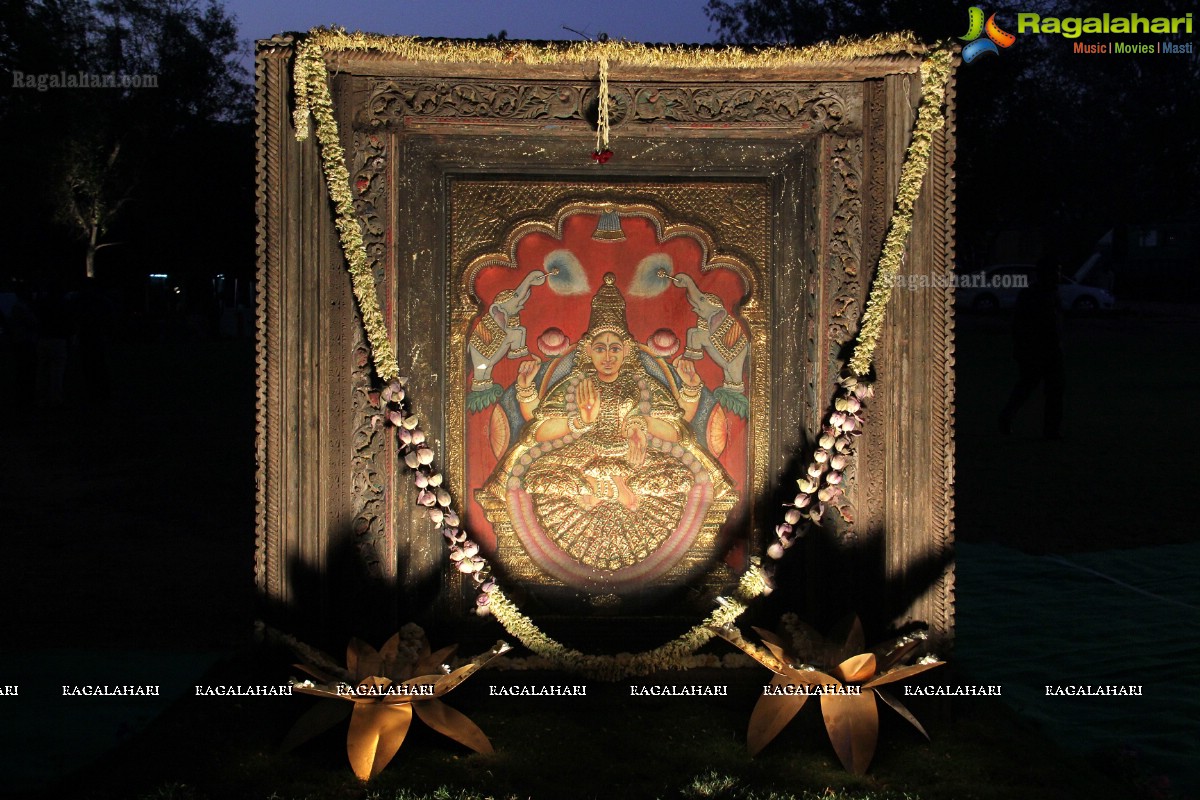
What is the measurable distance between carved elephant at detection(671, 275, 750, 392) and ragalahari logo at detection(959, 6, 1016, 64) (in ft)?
4.24

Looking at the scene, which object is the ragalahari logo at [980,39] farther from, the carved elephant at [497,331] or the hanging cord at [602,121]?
the carved elephant at [497,331]

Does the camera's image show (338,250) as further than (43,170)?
No

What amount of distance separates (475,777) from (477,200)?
206cm

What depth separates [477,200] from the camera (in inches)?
162

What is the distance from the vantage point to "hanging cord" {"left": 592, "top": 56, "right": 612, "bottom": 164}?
3854 millimetres

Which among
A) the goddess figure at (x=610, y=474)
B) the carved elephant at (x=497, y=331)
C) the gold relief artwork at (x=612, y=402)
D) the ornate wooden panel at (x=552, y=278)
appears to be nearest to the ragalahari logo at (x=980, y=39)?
the ornate wooden panel at (x=552, y=278)

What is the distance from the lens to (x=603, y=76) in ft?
12.6

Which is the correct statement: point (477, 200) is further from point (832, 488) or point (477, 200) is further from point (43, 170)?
point (43, 170)

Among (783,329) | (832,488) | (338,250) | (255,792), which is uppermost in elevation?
(338,250)

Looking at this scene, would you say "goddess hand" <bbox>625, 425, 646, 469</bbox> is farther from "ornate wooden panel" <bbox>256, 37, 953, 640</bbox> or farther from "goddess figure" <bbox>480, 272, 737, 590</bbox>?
"ornate wooden panel" <bbox>256, 37, 953, 640</bbox>

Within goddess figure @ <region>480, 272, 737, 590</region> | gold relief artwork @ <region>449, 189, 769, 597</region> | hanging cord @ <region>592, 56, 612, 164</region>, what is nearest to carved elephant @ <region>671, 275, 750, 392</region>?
gold relief artwork @ <region>449, 189, 769, 597</region>

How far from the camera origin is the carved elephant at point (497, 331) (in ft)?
13.7

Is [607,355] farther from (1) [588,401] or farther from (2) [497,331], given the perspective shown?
(2) [497,331]

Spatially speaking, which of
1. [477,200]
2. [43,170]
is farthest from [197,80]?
[477,200]
